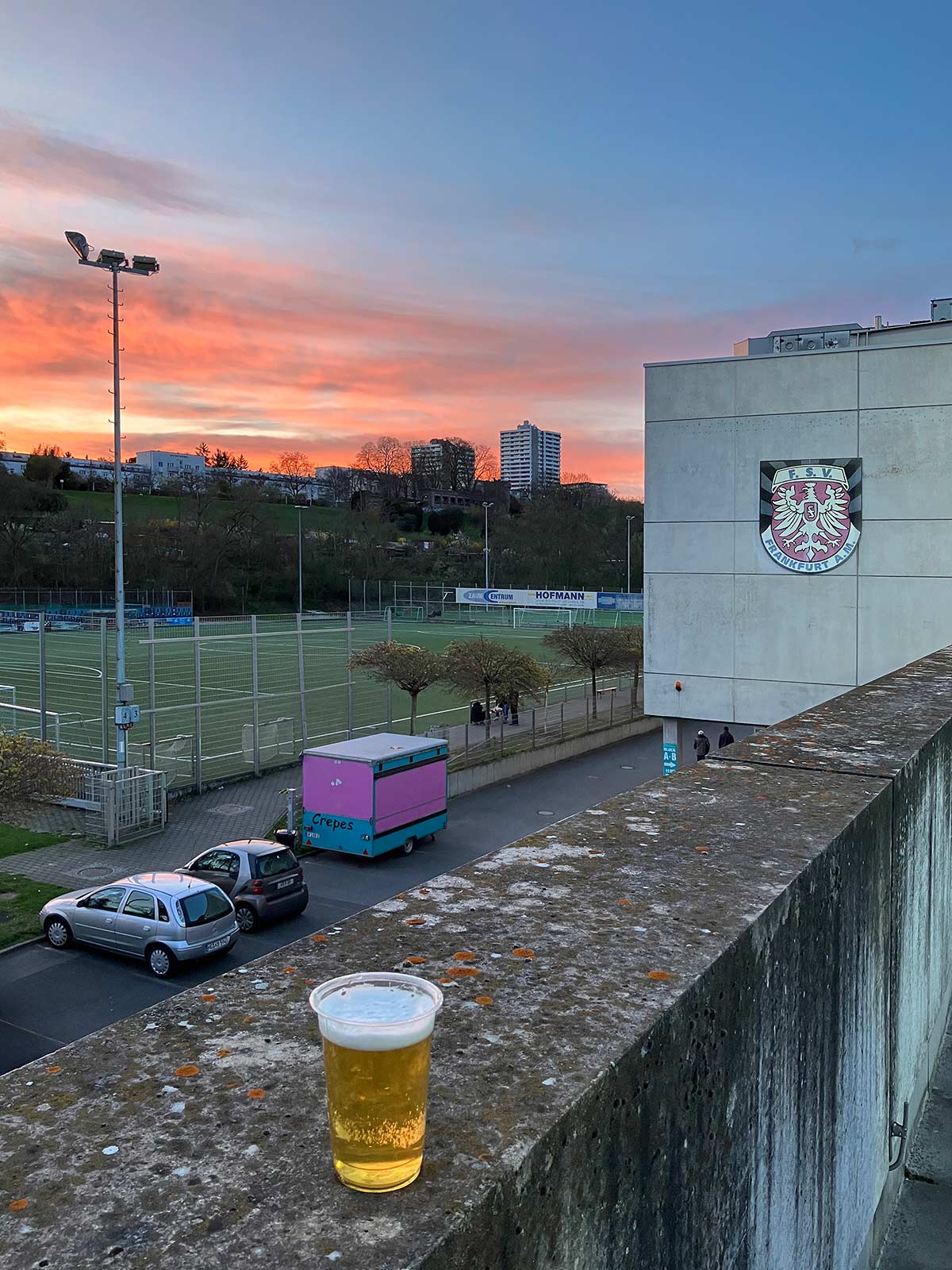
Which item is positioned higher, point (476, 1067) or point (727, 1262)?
point (476, 1067)

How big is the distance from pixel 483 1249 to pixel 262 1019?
72 cm

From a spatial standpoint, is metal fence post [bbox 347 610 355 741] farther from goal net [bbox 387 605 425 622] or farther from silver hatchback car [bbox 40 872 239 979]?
goal net [bbox 387 605 425 622]

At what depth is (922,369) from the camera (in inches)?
786

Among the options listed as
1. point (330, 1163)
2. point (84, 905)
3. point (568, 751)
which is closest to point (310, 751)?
point (84, 905)

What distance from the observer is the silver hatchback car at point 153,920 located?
46.4 feet

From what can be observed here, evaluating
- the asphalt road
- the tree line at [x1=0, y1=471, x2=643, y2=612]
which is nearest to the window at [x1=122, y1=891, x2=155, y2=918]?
the asphalt road

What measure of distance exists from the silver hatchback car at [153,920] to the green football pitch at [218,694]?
32.5ft

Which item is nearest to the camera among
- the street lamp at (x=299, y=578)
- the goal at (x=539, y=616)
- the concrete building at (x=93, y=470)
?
the street lamp at (x=299, y=578)

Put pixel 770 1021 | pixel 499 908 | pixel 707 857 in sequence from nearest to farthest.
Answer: pixel 770 1021, pixel 499 908, pixel 707 857

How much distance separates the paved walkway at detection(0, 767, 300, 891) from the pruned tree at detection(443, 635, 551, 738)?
257 inches

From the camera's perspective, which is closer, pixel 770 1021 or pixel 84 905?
pixel 770 1021

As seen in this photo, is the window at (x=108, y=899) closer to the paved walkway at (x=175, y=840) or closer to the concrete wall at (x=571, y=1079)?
the paved walkway at (x=175, y=840)

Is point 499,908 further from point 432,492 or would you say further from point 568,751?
point 432,492

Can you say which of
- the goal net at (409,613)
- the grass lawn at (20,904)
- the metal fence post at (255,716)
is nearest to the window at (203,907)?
the grass lawn at (20,904)
